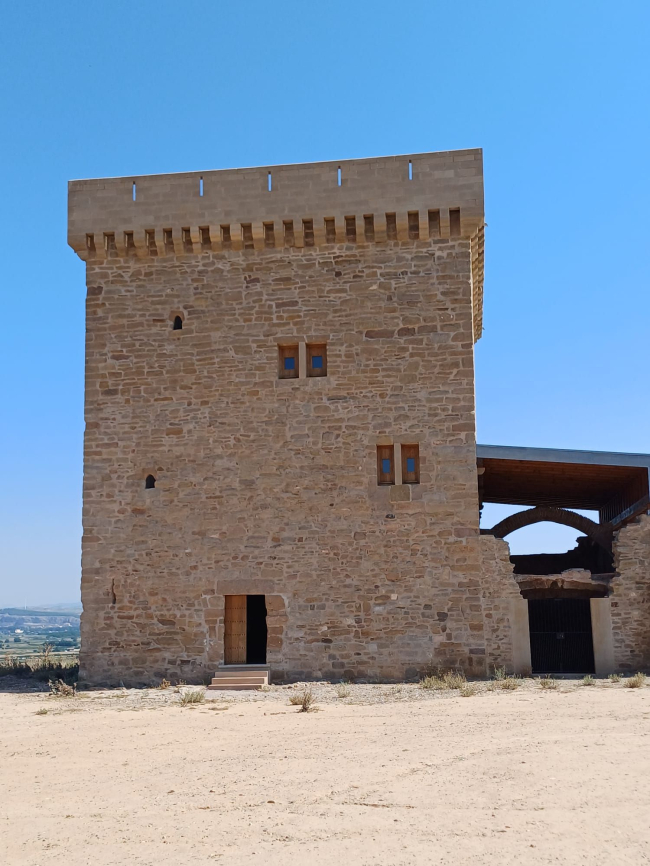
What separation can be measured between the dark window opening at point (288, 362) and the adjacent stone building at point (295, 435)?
0.04 m

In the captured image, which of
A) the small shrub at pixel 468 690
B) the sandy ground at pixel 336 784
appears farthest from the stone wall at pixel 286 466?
the sandy ground at pixel 336 784

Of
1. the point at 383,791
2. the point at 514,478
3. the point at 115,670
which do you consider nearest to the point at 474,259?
the point at 514,478

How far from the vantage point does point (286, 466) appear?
44.5ft

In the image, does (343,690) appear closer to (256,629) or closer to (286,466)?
(256,629)

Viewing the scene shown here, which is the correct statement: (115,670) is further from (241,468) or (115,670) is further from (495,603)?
(495,603)

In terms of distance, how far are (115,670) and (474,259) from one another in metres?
9.10

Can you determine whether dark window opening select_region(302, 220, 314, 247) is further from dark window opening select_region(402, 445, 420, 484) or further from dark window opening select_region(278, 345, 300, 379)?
dark window opening select_region(402, 445, 420, 484)

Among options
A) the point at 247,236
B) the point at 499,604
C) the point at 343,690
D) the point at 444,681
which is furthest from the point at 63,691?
the point at 247,236

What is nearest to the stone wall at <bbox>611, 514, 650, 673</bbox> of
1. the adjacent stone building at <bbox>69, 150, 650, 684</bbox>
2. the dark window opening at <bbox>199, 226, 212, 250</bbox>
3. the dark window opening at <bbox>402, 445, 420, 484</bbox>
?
the adjacent stone building at <bbox>69, 150, 650, 684</bbox>

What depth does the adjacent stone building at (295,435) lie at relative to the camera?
1309 centimetres

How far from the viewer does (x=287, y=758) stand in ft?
24.6

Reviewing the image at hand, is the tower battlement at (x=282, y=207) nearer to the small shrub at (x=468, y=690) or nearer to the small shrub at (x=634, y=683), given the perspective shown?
the small shrub at (x=468, y=690)

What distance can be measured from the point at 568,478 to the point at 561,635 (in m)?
3.15

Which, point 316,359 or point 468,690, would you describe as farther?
point 316,359
